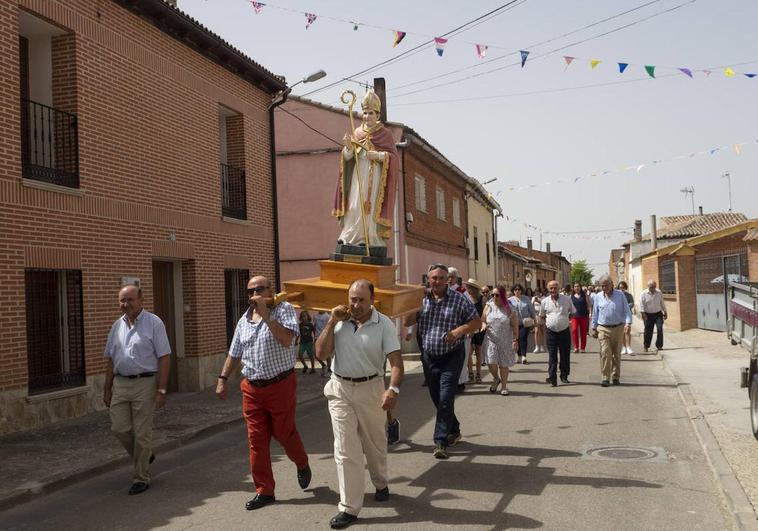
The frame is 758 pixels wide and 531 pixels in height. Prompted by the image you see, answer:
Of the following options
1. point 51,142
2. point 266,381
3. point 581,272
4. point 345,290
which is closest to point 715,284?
point 345,290

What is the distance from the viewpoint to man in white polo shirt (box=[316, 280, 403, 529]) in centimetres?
549

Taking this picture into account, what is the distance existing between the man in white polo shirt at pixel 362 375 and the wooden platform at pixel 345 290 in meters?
1.44

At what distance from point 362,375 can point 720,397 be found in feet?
22.1

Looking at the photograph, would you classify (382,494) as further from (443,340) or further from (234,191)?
(234,191)

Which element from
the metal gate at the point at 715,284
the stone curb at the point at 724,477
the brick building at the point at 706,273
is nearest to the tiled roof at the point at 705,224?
the brick building at the point at 706,273

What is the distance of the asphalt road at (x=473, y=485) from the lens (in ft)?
17.2

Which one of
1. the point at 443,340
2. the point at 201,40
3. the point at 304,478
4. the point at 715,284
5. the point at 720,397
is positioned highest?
the point at 201,40

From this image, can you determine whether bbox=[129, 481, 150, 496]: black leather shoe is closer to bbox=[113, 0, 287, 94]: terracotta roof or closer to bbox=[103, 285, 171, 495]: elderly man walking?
bbox=[103, 285, 171, 495]: elderly man walking

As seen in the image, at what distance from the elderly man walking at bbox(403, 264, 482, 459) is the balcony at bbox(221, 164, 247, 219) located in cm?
873

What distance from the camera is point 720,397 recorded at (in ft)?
33.8

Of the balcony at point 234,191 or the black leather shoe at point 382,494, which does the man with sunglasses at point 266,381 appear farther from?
the balcony at point 234,191

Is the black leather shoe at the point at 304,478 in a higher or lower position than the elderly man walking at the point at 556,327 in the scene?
lower

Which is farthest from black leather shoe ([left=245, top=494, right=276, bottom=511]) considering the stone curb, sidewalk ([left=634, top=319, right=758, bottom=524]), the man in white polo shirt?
sidewalk ([left=634, top=319, right=758, bottom=524])

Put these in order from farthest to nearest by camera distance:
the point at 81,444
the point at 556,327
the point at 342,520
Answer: the point at 556,327 < the point at 81,444 < the point at 342,520
